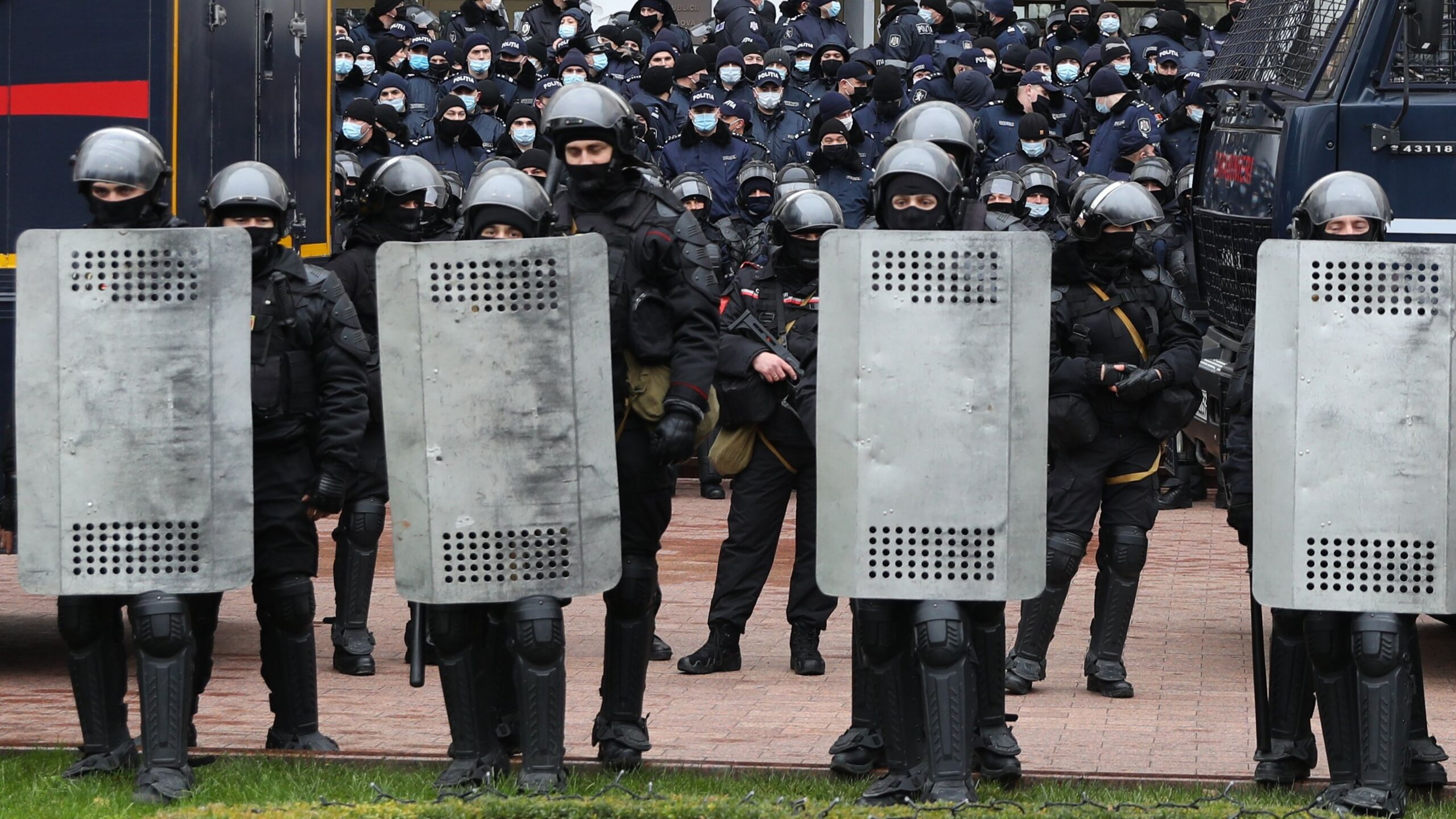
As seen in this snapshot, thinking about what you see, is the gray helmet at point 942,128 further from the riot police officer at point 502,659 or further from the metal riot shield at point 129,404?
the metal riot shield at point 129,404

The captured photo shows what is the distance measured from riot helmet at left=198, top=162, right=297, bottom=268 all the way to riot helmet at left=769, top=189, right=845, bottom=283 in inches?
85.0

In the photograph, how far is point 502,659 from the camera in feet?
21.7

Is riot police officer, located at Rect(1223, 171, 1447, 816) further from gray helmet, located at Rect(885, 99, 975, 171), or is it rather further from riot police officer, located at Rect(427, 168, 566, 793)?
riot police officer, located at Rect(427, 168, 566, 793)

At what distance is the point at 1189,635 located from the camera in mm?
9727

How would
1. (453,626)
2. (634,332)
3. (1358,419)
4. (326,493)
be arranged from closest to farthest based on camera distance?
1. (1358,419)
2. (453,626)
3. (634,332)
4. (326,493)

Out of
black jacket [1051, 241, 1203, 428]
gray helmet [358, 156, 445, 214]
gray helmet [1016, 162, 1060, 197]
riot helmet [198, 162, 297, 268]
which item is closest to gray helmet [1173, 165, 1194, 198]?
gray helmet [1016, 162, 1060, 197]

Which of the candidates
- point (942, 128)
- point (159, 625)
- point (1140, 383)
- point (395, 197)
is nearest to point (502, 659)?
point (159, 625)

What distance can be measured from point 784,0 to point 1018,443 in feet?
52.9

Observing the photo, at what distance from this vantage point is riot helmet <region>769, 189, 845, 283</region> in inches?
336

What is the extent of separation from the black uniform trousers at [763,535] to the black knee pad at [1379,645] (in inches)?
118

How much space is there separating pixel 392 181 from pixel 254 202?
1.86 m

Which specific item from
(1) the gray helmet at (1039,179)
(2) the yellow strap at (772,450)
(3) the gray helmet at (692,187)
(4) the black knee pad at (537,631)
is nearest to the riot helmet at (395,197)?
(2) the yellow strap at (772,450)

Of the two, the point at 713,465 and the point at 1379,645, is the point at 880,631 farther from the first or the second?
the point at 713,465

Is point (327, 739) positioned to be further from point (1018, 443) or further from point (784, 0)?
point (784, 0)
